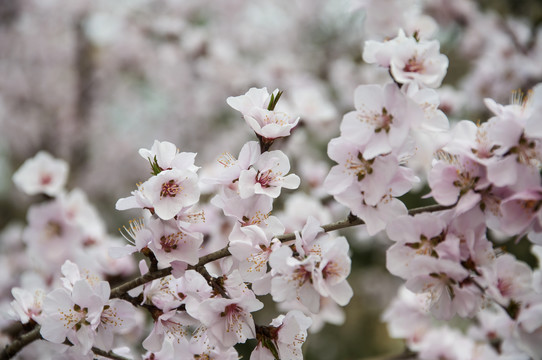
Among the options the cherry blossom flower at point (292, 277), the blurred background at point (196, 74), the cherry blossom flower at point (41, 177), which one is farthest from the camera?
the blurred background at point (196, 74)

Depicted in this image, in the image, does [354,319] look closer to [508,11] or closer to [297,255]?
[508,11]

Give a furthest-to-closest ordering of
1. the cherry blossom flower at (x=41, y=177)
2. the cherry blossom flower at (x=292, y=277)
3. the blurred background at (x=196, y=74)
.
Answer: the blurred background at (x=196, y=74)
the cherry blossom flower at (x=41, y=177)
the cherry blossom flower at (x=292, y=277)

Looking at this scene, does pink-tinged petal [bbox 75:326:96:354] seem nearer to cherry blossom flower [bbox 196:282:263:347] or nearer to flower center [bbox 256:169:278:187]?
cherry blossom flower [bbox 196:282:263:347]

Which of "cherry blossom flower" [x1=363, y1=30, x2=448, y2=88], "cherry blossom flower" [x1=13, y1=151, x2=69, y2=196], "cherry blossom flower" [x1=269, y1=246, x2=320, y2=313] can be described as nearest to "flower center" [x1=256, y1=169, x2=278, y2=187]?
"cherry blossom flower" [x1=269, y1=246, x2=320, y2=313]

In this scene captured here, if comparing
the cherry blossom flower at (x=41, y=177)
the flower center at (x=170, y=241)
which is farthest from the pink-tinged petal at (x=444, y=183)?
the cherry blossom flower at (x=41, y=177)

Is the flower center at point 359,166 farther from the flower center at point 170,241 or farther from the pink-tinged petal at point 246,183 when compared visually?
the flower center at point 170,241

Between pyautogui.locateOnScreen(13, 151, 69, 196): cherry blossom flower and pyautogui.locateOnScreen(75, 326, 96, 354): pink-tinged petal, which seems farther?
pyautogui.locateOnScreen(13, 151, 69, 196): cherry blossom flower
